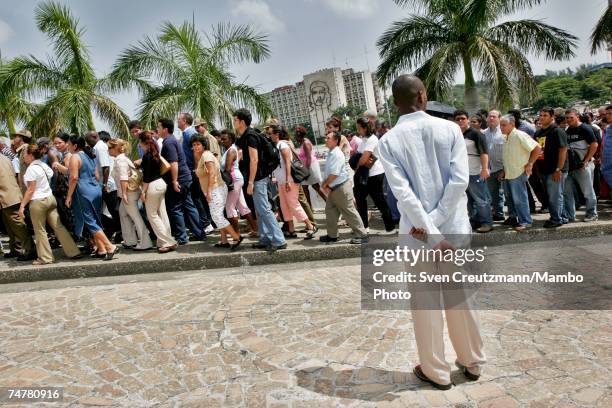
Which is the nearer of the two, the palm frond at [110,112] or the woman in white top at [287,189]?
the woman in white top at [287,189]

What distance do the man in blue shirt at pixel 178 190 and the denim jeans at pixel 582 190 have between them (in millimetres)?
5846

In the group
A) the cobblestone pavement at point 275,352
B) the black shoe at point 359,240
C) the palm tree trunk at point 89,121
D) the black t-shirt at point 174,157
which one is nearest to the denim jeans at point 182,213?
the black t-shirt at point 174,157

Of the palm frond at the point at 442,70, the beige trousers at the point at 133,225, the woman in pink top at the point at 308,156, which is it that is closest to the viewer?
the beige trousers at the point at 133,225

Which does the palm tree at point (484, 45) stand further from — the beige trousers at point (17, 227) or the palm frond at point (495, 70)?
the beige trousers at point (17, 227)

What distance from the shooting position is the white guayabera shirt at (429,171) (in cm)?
293

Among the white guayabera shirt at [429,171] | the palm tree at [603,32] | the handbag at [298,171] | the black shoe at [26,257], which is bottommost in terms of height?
the black shoe at [26,257]

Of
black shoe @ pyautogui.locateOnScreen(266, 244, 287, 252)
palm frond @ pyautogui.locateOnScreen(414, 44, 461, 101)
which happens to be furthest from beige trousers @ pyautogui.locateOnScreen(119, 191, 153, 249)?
palm frond @ pyautogui.locateOnScreen(414, 44, 461, 101)

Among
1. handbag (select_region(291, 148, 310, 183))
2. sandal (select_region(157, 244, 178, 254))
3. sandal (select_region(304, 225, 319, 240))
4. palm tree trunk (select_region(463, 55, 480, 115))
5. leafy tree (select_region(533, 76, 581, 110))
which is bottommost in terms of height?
sandal (select_region(304, 225, 319, 240))

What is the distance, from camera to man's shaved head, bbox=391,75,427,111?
3049 mm

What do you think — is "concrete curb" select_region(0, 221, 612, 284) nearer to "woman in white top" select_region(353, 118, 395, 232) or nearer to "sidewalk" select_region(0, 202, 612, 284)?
"sidewalk" select_region(0, 202, 612, 284)

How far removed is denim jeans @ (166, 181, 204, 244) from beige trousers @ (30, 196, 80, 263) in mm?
1578

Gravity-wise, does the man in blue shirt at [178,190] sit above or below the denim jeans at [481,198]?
above

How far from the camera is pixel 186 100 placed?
13.6 meters

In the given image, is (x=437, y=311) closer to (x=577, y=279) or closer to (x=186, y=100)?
(x=577, y=279)
